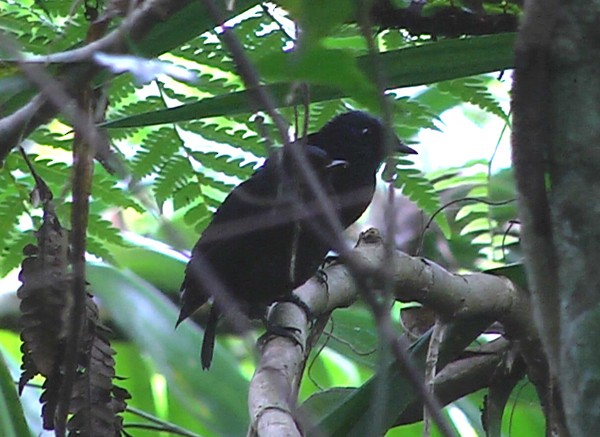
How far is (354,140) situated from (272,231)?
17.5 inches

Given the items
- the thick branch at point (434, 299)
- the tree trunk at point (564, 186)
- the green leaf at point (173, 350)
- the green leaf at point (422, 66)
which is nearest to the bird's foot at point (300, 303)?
the thick branch at point (434, 299)

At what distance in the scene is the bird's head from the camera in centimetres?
254

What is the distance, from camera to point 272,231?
2.27 metres

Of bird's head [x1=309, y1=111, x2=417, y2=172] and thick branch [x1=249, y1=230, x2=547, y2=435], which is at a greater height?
bird's head [x1=309, y1=111, x2=417, y2=172]

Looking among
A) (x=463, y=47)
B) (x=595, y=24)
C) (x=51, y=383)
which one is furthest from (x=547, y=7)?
(x=51, y=383)

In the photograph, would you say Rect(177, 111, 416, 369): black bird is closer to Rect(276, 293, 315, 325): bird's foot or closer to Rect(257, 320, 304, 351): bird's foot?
Rect(276, 293, 315, 325): bird's foot

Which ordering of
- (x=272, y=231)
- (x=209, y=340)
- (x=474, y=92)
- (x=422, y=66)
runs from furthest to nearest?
(x=272, y=231), (x=209, y=340), (x=474, y=92), (x=422, y=66)

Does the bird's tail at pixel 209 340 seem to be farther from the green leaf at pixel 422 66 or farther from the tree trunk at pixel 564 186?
the tree trunk at pixel 564 186

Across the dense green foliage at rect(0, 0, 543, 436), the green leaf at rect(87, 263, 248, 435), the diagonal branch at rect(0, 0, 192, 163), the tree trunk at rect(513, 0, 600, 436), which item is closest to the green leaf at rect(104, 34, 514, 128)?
the dense green foliage at rect(0, 0, 543, 436)

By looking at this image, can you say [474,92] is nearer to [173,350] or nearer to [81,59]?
[173,350]

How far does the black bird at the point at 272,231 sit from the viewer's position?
1.97 m

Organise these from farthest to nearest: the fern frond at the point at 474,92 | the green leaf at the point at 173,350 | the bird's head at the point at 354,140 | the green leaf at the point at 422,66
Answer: the bird's head at the point at 354,140
the fern frond at the point at 474,92
the green leaf at the point at 422,66
the green leaf at the point at 173,350

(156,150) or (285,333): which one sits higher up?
(156,150)

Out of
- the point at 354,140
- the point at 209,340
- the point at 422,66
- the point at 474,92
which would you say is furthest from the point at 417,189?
the point at 354,140
